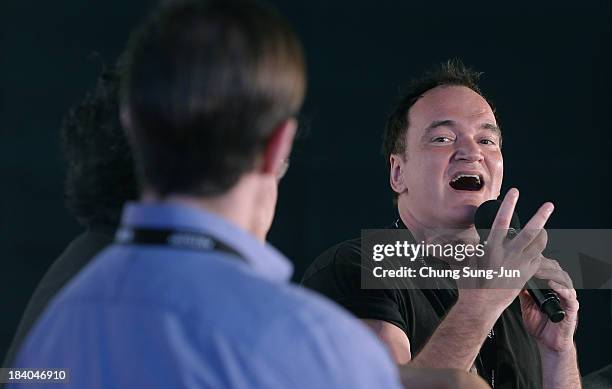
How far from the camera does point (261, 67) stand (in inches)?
28.6

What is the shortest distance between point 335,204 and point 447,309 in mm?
849

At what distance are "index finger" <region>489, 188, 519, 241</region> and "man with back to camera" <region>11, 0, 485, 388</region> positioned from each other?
3.76ft

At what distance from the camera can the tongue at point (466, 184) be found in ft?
7.06

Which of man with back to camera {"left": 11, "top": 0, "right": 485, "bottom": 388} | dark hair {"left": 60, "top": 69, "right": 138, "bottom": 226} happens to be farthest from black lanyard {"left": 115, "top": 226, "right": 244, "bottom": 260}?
dark hair {"left": 60, "top": 69, "right": 138, "bottom": 226}

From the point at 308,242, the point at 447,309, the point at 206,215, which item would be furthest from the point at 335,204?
the point at 206,215

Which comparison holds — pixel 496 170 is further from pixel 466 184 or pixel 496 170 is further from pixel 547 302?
pixel 547 302

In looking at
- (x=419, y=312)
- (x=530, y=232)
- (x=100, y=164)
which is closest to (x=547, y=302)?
(x=530, y=232)

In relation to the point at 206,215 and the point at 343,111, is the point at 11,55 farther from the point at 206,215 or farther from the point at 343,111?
the point at 206,215

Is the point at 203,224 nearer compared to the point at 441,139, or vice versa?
the point at 203,224

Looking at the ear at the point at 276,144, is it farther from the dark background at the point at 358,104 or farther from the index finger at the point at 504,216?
the dark background at the point at 358,104

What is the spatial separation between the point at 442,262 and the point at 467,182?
21cm

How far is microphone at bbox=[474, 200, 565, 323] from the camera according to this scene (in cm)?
185

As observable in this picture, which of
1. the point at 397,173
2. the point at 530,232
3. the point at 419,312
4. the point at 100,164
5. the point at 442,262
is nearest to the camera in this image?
the point at 100,164

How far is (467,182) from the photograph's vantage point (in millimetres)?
→ 2162
